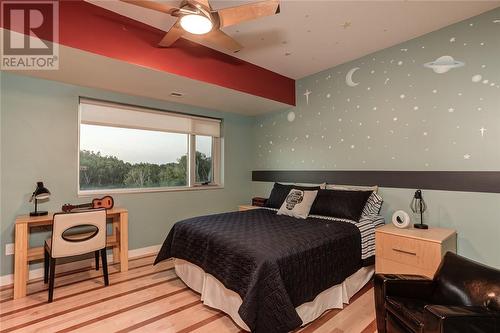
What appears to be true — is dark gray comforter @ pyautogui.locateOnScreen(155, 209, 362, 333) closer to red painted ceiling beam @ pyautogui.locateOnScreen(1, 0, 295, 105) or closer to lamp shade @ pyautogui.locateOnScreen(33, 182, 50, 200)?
lamp shade @ pyautogui.locateOnScreen(33, 182, 50, 200)

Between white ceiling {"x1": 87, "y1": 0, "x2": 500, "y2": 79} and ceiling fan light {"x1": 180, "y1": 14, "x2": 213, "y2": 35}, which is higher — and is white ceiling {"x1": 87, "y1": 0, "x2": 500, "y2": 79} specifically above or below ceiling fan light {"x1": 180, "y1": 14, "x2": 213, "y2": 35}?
above

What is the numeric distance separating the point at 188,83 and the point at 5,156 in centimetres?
203

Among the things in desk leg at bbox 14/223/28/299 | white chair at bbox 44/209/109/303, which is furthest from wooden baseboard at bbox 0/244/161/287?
desk leg at bbox 14/223/28/299

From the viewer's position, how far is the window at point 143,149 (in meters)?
3.08

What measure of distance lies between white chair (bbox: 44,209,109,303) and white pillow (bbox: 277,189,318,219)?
200 centimetres

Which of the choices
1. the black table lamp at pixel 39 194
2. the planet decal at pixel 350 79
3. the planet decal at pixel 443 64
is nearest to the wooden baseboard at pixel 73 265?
the black table lamp at pixel 39 194

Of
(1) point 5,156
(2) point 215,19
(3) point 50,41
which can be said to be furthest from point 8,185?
(2) point 215,19

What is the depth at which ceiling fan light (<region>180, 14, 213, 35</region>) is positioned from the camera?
173 cm

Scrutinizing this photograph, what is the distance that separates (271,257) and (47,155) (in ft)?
9.06

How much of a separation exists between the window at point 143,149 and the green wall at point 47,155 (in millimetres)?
132

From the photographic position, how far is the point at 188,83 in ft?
9.14

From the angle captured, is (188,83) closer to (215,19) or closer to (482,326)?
(215,19)

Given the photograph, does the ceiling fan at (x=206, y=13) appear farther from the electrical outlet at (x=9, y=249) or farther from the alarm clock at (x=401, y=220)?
the electrical outlet at (x=9, y=249)

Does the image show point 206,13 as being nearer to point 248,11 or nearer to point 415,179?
point 248,11
